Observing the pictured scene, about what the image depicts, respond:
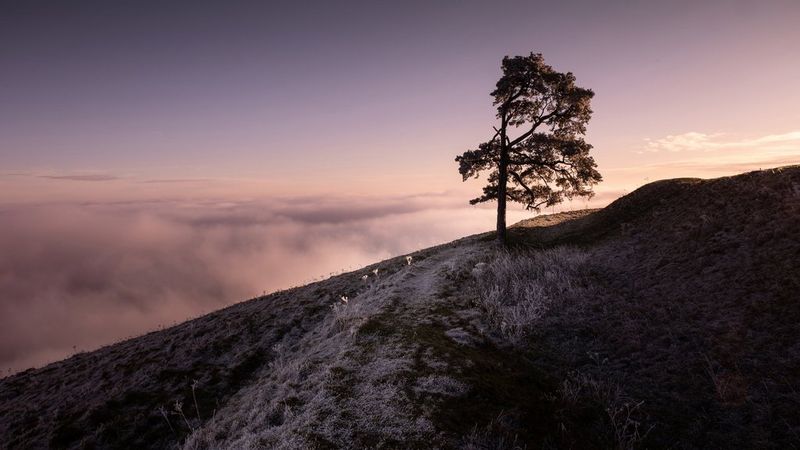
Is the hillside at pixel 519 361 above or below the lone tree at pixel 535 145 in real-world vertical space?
below

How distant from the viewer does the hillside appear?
6836 millimetres

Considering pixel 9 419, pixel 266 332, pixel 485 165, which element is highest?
pixel 485 165

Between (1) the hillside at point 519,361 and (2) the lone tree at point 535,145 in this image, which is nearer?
(1) the hillside at point 519,361

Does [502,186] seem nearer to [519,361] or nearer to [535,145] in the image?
[535,145]

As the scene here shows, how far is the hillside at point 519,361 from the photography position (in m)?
6.84

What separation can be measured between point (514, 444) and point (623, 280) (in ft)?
30.3

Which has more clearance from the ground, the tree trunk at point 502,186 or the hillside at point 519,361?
the tree trunk at point 502,186

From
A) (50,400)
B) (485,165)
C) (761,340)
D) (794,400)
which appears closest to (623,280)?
(761,340)

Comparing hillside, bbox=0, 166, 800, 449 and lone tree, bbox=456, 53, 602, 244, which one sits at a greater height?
lone tree, bbox=456, 53, 602, 244

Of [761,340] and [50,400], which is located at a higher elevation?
[761,340]

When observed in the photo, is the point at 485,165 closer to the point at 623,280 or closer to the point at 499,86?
the point at 499,86

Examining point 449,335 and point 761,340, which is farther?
point 449,335

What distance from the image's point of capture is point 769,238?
11.6 metres

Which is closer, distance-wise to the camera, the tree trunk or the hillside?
the hillside
